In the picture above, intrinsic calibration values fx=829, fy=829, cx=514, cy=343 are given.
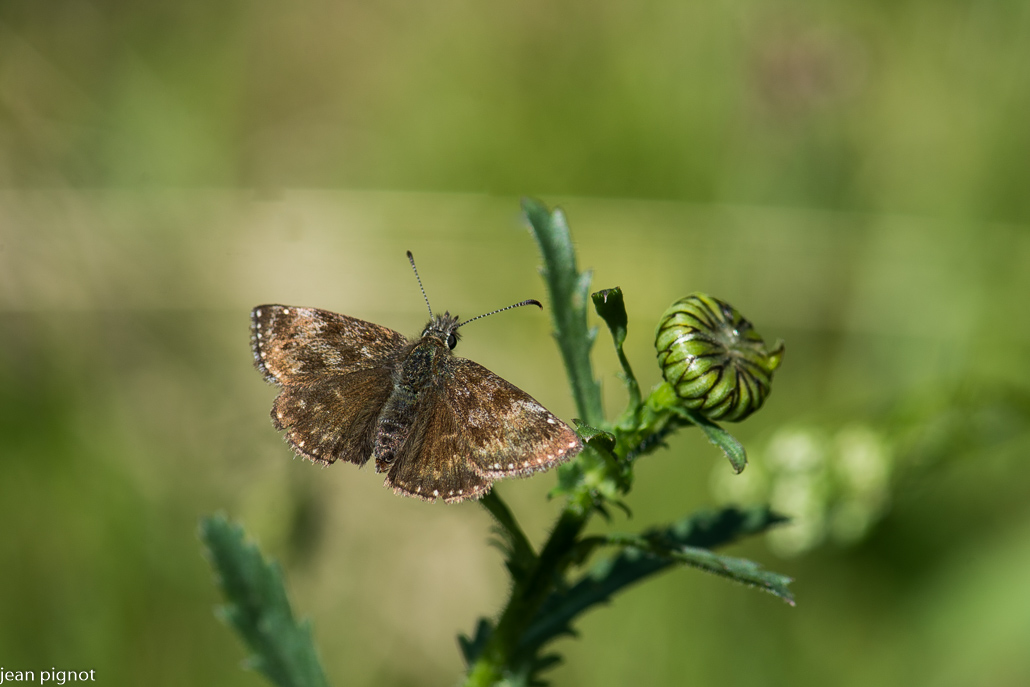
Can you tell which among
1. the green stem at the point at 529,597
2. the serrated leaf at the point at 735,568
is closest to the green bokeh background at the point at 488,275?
the serrated leaf at the point at 735,568

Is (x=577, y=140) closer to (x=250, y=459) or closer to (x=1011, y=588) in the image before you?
(x=250, y=459)

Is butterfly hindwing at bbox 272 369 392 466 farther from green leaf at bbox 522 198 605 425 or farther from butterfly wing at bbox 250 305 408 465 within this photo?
green leaf at bbox 522 198 605 425

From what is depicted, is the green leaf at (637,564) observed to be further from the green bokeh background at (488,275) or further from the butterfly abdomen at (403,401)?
the green bokeh background at (488,275)

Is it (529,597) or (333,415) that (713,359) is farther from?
(333,415)

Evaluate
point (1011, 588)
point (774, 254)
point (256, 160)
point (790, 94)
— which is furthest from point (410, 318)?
point (1011, 588)

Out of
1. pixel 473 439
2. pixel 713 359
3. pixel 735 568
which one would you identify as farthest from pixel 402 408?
pixel 735 568
